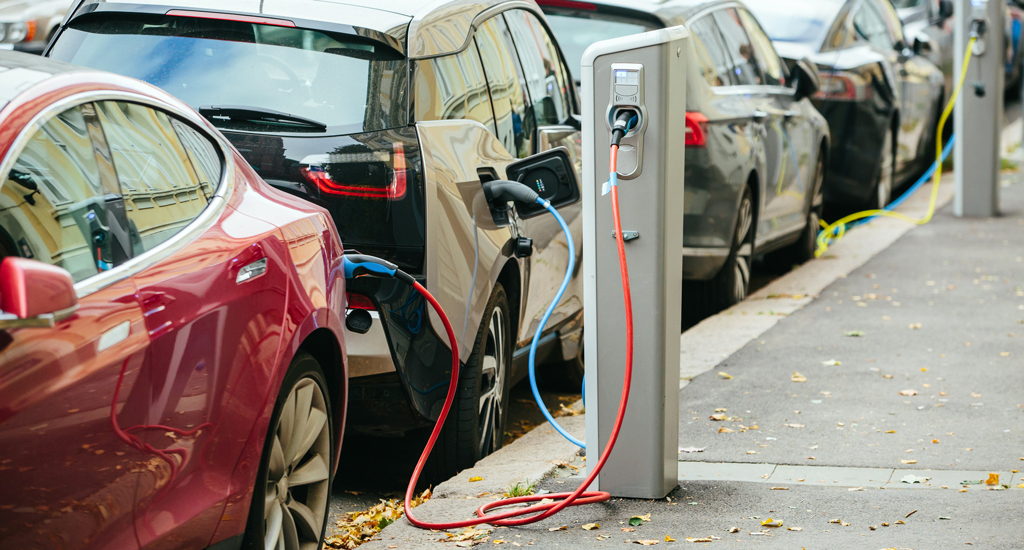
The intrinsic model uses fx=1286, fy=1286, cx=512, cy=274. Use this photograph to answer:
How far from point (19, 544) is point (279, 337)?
105cm

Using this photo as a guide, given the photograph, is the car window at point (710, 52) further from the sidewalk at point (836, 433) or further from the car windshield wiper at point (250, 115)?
the car windshield wiper at point (250, 115)

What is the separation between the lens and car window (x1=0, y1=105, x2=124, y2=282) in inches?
108

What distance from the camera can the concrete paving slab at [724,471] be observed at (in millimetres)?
4848

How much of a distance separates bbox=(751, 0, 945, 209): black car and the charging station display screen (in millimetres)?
7184

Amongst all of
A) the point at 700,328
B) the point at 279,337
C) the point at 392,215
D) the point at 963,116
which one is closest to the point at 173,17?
the point at 392,215

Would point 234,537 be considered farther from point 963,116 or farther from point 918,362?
point 963,116

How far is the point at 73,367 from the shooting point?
260 cm

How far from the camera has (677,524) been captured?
168 inches

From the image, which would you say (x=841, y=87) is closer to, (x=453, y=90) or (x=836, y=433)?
(x=836, y=433)

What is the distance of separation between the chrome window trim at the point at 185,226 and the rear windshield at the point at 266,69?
887 millimetres

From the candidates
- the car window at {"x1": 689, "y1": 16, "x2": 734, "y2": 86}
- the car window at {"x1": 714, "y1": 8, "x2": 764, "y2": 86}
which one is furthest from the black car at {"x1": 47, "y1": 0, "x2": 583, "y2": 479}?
the car window at {"x1": 714, "y1": 8, "x2": 764, "y2": 86}

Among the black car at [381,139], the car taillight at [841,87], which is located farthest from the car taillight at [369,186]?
the car taillight at [841,87]

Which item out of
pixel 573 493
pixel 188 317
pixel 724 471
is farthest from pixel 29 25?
pixel 188 317

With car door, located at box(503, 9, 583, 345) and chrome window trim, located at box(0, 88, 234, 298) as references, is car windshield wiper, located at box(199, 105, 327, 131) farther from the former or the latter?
car door, located at box(503, 9, 583, 345)
